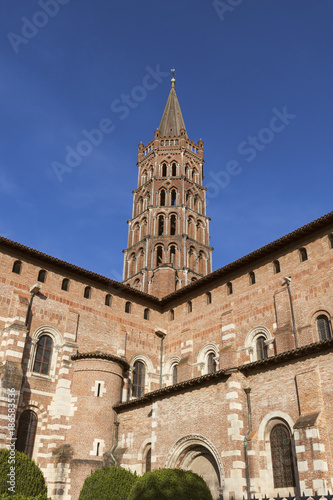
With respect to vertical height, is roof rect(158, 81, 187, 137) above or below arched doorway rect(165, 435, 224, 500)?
above

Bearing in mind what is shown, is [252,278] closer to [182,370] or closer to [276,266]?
[276,266]

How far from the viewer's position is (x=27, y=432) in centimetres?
2322

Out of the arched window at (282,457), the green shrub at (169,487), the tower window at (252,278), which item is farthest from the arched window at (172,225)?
the green shrub at (169,487)

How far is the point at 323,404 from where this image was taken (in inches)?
651

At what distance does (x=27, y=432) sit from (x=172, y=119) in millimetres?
39867

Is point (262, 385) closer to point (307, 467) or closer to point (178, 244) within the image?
point (307, 467)

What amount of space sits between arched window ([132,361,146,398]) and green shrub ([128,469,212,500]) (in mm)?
11311

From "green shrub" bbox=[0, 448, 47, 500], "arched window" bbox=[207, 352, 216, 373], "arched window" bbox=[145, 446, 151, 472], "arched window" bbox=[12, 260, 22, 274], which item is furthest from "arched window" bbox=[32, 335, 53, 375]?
"arched window" bbox=[207, 352, 216, 373]

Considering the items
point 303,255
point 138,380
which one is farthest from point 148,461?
point 303,255

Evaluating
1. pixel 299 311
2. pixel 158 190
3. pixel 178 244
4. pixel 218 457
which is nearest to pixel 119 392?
pixel 218 457

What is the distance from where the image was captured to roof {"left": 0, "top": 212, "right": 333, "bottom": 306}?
76.2 ft

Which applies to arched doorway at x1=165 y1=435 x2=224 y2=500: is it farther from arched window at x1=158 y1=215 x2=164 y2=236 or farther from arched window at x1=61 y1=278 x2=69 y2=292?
arched window at x1=158 y1=215 x2=164 y2=236

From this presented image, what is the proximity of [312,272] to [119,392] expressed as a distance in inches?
484

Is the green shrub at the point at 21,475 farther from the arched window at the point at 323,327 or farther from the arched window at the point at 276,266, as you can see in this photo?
the arched window at the point at 276,266
